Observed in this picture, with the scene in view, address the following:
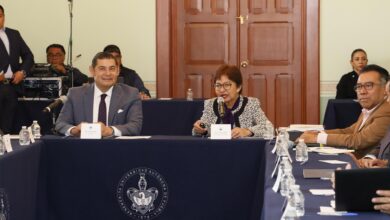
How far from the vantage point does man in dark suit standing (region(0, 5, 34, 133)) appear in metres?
8.12

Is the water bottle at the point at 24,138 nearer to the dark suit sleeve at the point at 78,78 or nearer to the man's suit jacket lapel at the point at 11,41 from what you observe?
the man's suit jacket lapel at the point at 11,41

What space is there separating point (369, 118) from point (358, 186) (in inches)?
88.4

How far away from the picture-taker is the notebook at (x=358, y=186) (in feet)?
8.92

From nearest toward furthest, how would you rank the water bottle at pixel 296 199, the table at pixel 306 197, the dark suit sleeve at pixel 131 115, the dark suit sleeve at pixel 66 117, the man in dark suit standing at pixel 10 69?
the water bottle at pixel 296 199 < the table at pixel 306 197 < the dark suit sleeve at pixel 66 117 < the dark suit sleeve at pixel 131 115 < the man in dark suit standing at pixel 10 69

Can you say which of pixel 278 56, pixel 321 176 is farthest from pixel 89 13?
pixel 321 176

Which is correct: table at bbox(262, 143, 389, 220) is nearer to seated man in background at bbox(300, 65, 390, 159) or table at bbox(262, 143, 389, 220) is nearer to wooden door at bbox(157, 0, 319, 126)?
seated man in background at bbox(300, 65, 390, 159)

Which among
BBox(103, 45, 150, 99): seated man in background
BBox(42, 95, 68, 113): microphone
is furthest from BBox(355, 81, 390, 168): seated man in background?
BBox(103, 45, 150, 99): seated man in background

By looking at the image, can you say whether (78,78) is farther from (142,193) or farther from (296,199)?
(296,199)

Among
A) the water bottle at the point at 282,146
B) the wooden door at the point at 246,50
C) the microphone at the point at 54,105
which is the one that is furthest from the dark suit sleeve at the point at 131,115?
the wooden door at the point at 246,50

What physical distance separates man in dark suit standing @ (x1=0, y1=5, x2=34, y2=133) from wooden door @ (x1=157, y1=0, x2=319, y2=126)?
1648mm

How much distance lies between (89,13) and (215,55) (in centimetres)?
160

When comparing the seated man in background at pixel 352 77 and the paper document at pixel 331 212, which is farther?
the seated man in background at pixel 352 77

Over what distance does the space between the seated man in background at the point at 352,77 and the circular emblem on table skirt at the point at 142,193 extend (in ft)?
15.7

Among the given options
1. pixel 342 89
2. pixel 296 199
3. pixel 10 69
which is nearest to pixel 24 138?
pixel 296 199
